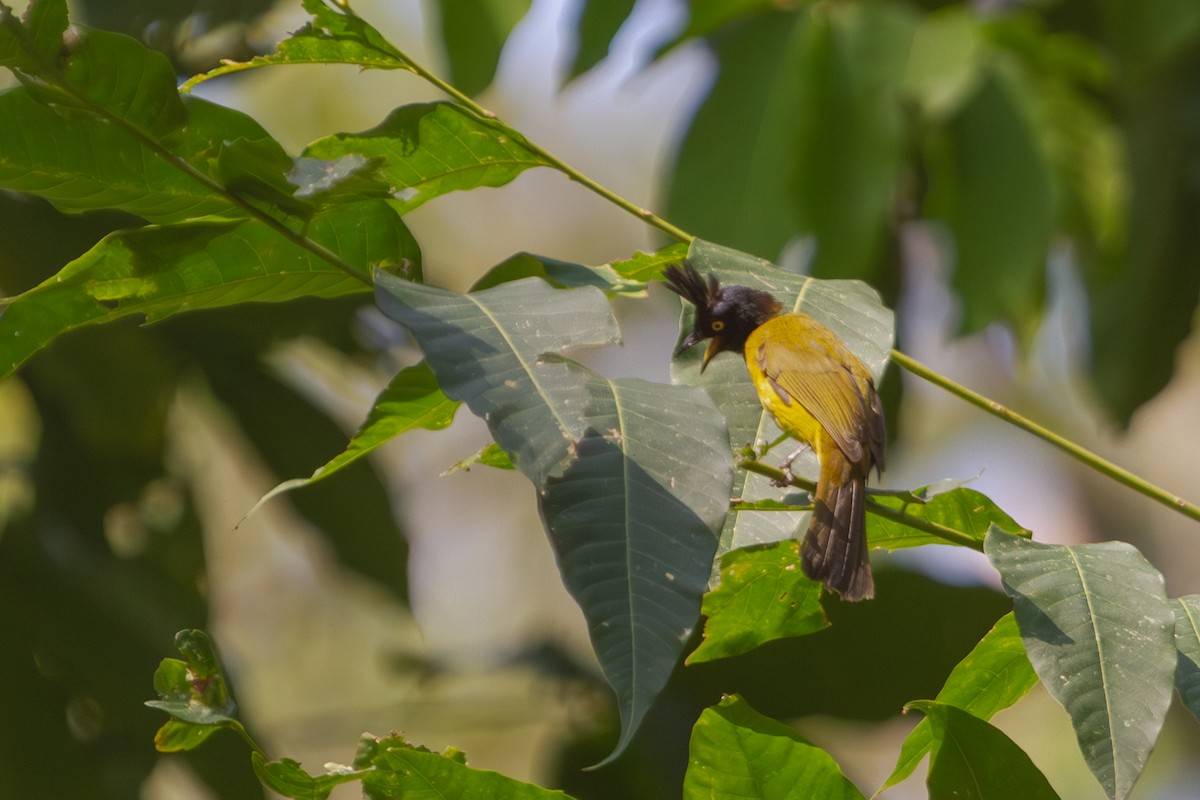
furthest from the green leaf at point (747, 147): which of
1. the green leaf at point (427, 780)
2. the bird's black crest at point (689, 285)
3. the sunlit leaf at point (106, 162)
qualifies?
the green leaf at point (427, 780)

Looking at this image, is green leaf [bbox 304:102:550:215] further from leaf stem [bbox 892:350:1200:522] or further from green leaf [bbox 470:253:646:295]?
leaf stem [bbox 892:350:1200:522]

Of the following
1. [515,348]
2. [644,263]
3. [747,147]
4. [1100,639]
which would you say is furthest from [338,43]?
[747,147]

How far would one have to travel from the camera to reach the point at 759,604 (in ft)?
4.39

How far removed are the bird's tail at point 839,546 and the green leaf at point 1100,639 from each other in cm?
21

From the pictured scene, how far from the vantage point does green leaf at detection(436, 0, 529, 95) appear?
7.45ft

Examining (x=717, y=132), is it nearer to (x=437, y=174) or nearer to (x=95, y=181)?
(x=437, y=174)

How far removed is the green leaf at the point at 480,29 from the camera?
2.27 metres

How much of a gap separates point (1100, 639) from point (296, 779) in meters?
0.68

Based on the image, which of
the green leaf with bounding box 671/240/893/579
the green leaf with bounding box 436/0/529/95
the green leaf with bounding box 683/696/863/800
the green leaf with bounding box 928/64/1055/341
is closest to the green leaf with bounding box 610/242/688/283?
the green leaf with bounding box 671/240/893/579

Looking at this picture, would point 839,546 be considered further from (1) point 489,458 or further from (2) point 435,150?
(2) point 435,150

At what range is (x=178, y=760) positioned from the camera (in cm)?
259

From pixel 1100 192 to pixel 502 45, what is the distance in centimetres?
214

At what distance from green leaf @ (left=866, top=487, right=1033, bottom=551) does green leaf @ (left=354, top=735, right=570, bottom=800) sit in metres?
0.43

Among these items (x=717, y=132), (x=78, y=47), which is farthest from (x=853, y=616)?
(x=78, y=47)
